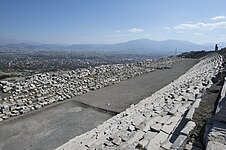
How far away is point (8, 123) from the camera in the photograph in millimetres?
6855

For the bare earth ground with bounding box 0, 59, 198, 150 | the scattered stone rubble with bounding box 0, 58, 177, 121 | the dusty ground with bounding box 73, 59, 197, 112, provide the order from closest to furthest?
the bare earth ground with bounding box 0, 59, 198, 150
the scattered stone rubble with bounding box 0, 58, 177, 121
the dusty ground with bounding box 73, 59, 197, 112

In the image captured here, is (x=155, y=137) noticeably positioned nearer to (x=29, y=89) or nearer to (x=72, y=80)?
(x=29, y=89)

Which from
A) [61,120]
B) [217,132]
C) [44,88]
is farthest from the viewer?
[44,88]

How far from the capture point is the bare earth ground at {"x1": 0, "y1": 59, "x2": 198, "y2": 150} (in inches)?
227

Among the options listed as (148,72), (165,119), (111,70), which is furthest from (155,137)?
(148,72)

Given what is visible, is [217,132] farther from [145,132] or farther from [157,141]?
[145,132]

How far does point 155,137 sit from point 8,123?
5.03 m

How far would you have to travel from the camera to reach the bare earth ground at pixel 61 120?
577 centimetres

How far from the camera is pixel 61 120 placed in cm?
713

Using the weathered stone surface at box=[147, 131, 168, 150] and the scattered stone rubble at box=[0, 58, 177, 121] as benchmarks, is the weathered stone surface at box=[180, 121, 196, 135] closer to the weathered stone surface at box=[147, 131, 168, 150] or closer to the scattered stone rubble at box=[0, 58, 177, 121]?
the weathered stone surface at box=[147, 131, 168, 150]

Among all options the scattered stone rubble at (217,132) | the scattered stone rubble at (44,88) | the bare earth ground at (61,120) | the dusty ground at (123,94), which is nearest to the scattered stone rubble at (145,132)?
the scattered stone rubble at (217,132)

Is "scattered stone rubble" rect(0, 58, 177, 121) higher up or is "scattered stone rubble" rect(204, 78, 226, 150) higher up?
"scattered stone rubble" rect(204, 78, 226, 150)

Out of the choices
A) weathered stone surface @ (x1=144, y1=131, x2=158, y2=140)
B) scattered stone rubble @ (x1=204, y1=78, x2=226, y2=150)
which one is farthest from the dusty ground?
scattered stone rubble @ (x1=204, y1=78, x2=226, y2=150)

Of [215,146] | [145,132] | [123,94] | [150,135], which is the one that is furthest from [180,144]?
[123,94]
